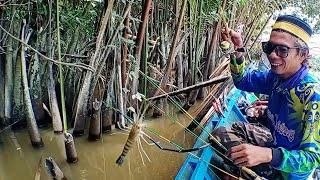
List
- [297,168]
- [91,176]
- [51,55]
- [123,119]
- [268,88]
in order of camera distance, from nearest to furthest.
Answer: [297,168] → [268,88] → [91,176] → [51,55] → [123,119]

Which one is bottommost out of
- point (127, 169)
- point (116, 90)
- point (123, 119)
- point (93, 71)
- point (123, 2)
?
point (127, 169)

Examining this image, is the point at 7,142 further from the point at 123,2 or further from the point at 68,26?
the point at 123,2

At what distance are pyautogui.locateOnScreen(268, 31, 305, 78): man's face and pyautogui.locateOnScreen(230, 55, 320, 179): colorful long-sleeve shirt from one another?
0.14 feet

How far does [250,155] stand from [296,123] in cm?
38

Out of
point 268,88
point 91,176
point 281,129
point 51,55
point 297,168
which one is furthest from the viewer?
point 51,55

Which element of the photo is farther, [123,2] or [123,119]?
[123,119]

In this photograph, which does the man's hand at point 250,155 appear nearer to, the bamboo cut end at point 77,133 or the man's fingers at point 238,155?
the man's fingers at point 238,155

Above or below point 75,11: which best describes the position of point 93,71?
below

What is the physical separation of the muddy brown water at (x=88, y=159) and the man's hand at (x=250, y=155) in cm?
172

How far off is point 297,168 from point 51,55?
271 centimetres

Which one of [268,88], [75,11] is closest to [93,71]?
[75,11]

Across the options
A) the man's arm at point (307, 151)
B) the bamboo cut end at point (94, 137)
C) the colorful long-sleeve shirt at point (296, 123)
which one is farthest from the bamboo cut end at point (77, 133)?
the man's arm at point (307, 151)

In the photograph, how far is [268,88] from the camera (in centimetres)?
266

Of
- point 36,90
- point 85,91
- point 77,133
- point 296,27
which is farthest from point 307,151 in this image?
point 36,90
